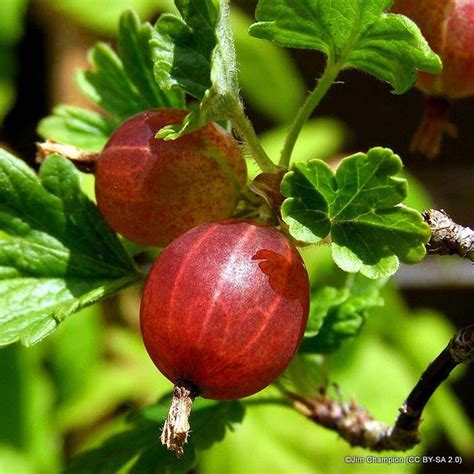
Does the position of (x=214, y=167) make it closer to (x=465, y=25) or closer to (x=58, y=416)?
(x=465, y=25)

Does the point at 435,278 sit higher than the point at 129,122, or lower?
lower

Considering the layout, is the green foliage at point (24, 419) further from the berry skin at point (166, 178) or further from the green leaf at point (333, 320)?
the berry skin at point (166, 178)

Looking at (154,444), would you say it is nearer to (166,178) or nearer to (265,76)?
(166,178)

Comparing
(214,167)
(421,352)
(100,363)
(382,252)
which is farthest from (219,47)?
(421,352)

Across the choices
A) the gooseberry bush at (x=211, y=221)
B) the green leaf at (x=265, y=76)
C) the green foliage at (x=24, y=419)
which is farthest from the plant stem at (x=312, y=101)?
the green leaf at (x=265, y=76)

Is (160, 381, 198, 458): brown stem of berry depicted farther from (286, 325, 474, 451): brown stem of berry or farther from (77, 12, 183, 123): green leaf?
(77, 12, 183, 123): green leaf

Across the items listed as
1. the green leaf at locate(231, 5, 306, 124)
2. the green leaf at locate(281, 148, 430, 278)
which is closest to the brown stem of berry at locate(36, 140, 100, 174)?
the green leaf at locate(281, 148, 430, 278)
